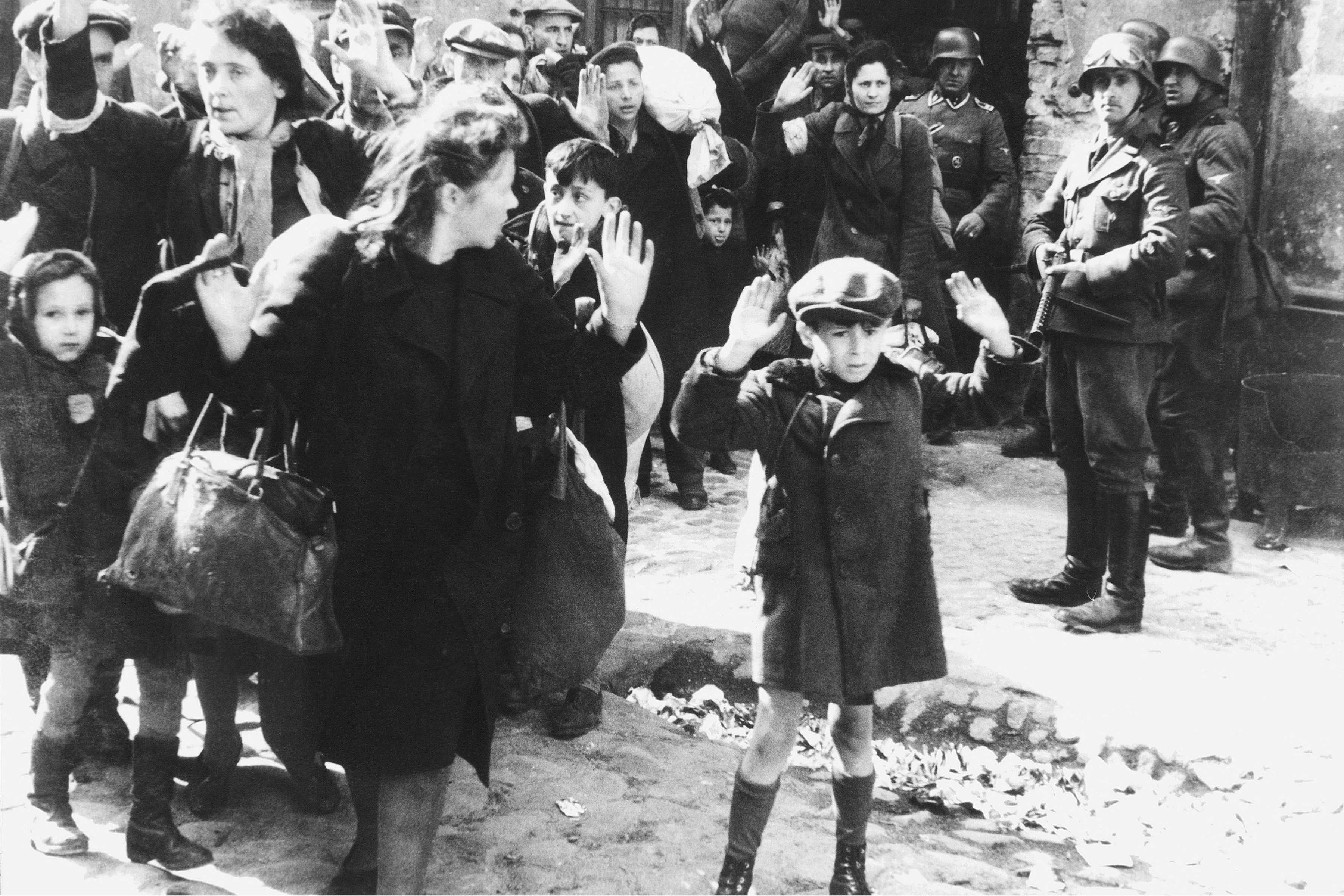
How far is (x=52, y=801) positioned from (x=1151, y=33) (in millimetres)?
5919

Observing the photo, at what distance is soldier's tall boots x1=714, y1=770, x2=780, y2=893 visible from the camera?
3660mm

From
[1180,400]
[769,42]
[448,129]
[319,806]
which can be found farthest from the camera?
[769,42]

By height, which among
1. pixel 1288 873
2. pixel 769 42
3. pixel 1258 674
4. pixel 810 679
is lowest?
pixel 1288 873

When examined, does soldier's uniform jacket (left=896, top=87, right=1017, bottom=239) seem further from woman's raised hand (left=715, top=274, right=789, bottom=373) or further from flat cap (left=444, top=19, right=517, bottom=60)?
woman's raised hand (left=715, top=274, right=789, bottom=373)

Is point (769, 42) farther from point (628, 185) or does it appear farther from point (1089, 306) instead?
point (1089, 306)

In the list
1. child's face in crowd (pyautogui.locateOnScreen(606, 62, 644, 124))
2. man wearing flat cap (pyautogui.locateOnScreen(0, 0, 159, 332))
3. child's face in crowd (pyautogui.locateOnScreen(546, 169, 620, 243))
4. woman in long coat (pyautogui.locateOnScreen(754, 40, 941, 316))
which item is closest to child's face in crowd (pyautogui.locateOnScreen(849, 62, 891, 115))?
woman in long coat (pyautogui.locateOnScreen(754, 40, 941, 316))

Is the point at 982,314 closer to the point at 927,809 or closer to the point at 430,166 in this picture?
the point at 430,166

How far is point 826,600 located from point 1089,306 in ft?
8.64

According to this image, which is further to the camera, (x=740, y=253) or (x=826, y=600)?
(x=740, y=253)

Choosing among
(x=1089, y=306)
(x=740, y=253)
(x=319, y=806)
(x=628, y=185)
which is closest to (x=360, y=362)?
(x=319, y=806)

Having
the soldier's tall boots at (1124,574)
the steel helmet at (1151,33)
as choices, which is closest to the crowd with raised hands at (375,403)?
the soldier's tall boots at (1124,574)

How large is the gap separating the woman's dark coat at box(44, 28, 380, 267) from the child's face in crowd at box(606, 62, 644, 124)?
8.52 ft

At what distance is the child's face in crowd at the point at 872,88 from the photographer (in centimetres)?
680

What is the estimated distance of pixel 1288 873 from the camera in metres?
4.26
